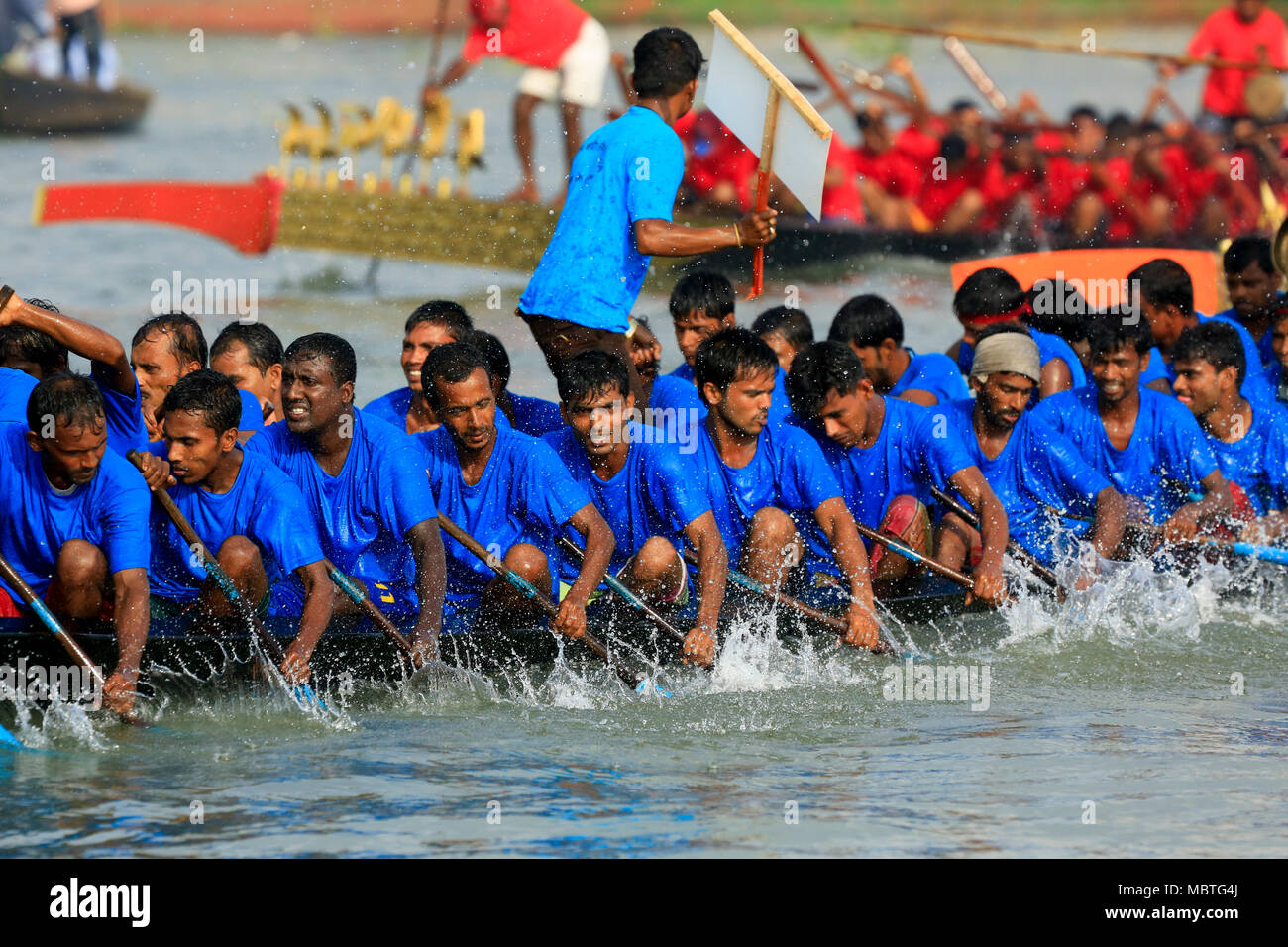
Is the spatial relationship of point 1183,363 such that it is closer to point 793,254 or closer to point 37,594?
point 37,594

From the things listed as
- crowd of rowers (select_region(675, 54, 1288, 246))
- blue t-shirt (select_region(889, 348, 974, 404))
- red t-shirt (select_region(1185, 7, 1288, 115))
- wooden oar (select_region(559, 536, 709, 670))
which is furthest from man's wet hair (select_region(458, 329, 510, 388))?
red t-shirt (select_region(1185, 7, 1288, 115))

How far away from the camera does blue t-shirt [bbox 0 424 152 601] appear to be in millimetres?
4402

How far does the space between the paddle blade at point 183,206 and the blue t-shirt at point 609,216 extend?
606 cm

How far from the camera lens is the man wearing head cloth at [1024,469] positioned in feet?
18.4

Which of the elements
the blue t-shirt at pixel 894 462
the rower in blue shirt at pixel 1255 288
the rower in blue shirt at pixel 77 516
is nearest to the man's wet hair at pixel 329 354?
the rower in blue shirt at pixel 77 516

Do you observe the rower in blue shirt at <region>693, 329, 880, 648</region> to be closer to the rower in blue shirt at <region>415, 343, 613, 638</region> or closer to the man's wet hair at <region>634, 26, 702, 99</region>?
the rower in blue shirt at <region>415, 343, 613, 638</region>

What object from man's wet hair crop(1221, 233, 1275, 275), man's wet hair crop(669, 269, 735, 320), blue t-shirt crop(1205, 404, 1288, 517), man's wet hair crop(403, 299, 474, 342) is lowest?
blue t-shirt crop(1205, 404, 1288, 517)

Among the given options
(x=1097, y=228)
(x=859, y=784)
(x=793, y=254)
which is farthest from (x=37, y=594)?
(x=1097, y=228)

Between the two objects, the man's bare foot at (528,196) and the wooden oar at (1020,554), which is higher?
the man's bare foot at (528,196)

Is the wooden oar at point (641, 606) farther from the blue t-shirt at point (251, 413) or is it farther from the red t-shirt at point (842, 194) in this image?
the red t-shirt at point (842, 194)

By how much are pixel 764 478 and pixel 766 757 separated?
3.04 feet

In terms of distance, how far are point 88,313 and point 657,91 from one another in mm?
8442

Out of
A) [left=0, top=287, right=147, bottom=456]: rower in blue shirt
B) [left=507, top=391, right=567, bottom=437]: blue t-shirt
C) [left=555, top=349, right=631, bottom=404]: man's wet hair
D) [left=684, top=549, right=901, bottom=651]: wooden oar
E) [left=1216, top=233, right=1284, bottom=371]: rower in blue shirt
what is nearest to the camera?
[left=0, top=287, right=147, bottom=456]: rower in blue shirt

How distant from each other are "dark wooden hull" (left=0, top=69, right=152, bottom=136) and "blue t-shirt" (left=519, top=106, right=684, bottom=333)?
1586cm
